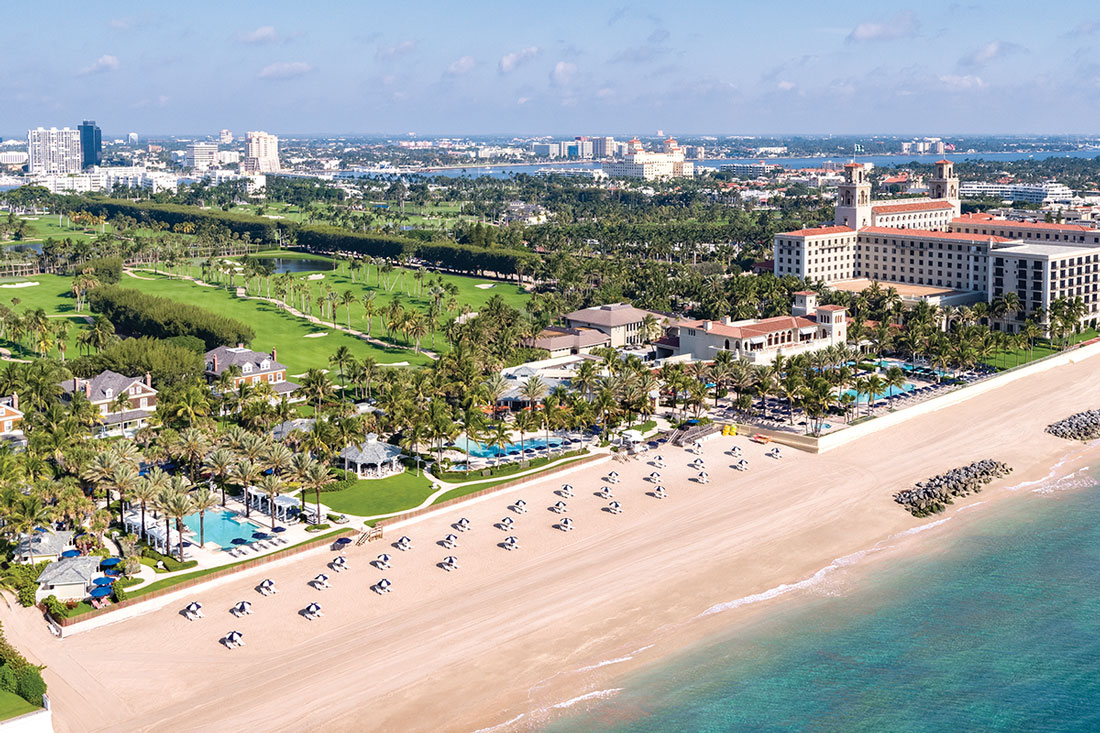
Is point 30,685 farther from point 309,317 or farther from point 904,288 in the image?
point 904,288

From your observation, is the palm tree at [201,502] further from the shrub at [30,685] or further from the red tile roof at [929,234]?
the red tile roof at [929,234]

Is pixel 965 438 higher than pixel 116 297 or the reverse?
the reverse

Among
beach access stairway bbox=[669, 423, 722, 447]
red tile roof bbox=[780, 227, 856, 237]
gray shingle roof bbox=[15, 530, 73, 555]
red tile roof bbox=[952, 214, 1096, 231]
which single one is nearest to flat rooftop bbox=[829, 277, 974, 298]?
red tile roof bbox=[780, 227, 856, 237]

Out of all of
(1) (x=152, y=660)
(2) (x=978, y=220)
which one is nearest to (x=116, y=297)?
(1) (x=152, y=660)

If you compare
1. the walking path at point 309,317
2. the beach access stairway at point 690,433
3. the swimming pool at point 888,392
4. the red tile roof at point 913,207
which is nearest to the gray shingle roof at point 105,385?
the walking path at point 309,317

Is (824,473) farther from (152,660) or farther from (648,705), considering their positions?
(152,660)

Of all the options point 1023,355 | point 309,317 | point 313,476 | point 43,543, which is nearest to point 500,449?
point 313,476
